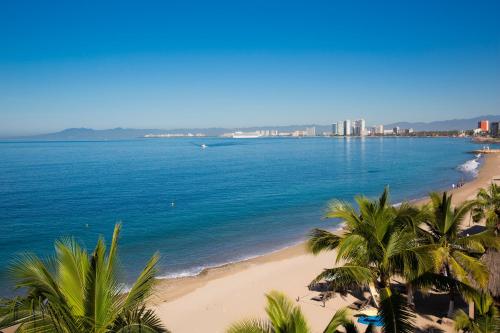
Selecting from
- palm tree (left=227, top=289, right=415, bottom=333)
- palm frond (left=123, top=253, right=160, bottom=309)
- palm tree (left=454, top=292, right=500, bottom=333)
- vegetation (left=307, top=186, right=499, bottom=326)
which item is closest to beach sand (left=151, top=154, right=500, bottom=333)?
vegetation (left=307, top=186, right=499, bottom=326)

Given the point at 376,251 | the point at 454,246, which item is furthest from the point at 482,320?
the point at 454,246

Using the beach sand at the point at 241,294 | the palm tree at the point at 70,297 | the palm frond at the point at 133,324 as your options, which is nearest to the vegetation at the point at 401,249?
the beach sand at the point at 241,294

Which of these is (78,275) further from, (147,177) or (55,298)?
(147,177)

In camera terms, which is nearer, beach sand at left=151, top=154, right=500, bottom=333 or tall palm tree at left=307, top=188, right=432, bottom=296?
tall palm tree at left=307, top=188, right=432, bottom=296

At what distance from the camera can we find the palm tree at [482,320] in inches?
288

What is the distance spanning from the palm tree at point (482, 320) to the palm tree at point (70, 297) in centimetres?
646

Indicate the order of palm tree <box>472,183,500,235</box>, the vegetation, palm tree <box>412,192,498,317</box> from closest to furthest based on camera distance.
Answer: the vegetation, palm tree <box>412,192,498,317</box>, palm tree <box>472,183,500,235</box>

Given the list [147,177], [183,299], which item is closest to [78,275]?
[183,299]

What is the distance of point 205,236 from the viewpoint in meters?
28.7

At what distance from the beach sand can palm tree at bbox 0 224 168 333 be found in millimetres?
6761

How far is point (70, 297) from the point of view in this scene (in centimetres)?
488

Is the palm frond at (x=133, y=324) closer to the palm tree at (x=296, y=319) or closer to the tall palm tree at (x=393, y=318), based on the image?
the palm tree at (x=296, y=319)

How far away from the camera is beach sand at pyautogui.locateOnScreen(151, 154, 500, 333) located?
14.0 m

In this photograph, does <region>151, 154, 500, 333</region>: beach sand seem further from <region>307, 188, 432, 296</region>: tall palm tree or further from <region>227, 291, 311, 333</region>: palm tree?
<region>227, 291, 311, 333</region>: palm tree
